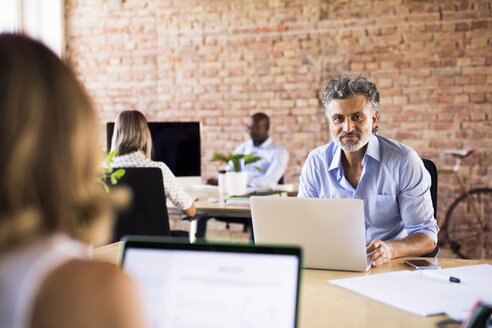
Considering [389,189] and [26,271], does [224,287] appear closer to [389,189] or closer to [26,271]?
[26,271]

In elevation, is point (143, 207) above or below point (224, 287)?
below

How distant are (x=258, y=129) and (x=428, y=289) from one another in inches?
138

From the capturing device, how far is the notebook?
81 centimetres

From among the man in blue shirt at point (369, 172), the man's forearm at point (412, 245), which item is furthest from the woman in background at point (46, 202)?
the man in blue shirt at point (369, 172)

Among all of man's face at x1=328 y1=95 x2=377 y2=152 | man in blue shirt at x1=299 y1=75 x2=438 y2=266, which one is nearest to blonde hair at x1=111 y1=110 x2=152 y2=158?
man in blue shirt at x1=299 y1=75 x2=438 y2=266

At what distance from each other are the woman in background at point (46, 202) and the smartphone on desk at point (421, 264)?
1.23 metres

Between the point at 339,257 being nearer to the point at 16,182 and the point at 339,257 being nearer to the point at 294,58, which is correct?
the point at 16,182

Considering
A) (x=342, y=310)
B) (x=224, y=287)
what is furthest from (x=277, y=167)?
(x=224, y=287)

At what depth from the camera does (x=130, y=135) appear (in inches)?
111

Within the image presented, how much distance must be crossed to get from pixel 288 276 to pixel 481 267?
0.97 metres

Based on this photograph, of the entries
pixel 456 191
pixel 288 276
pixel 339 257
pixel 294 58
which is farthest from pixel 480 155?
pixel 288 276

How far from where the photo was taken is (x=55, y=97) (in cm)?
54

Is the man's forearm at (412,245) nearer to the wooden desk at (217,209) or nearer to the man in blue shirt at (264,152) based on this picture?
the wooden desk at (217,209)

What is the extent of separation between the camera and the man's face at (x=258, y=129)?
15.5 feet
